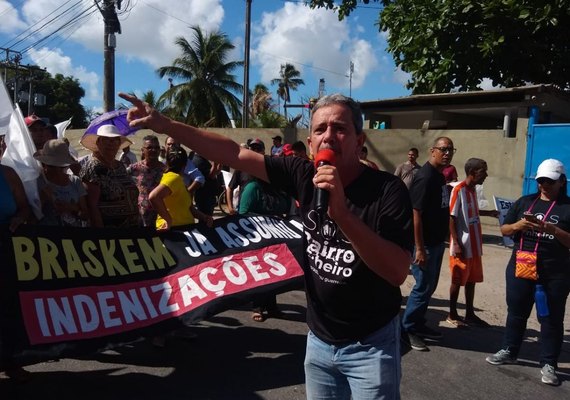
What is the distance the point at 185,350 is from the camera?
4.59 meters

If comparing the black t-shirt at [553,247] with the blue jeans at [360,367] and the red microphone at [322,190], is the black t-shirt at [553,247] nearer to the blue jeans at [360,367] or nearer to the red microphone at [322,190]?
the blue jeans at [360,367]

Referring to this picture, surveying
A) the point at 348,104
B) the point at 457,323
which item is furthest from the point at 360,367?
the point at 457,323

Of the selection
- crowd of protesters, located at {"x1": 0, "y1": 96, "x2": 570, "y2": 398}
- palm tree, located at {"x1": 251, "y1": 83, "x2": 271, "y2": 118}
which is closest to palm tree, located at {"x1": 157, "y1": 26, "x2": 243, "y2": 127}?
palm tree, located at {"x1": 251, "y1": 83, "x2": 271, "y2": 118}

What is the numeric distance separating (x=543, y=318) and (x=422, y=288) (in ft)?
3.37

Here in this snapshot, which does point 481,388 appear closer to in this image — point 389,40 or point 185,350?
point 185,350

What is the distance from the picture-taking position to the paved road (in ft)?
12.4

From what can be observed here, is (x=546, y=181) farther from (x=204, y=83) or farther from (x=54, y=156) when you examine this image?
(x=204, y=83)

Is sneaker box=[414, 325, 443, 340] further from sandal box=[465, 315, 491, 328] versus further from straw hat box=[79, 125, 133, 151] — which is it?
straw hat box=[79, 125, 133, 151]

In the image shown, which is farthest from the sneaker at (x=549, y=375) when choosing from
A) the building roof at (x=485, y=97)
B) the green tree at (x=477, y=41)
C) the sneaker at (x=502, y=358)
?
the green tree at (x=477, y=41)

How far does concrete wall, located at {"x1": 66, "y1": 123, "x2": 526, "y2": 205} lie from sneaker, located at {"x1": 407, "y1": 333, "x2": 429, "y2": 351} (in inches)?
317

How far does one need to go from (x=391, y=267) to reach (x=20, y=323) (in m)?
2.72

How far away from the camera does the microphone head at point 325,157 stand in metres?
1.78

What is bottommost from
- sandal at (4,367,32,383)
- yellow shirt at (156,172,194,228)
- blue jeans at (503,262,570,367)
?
sandal at (4,367,32,383)

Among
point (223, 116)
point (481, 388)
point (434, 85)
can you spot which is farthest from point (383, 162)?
point (223, 116)
